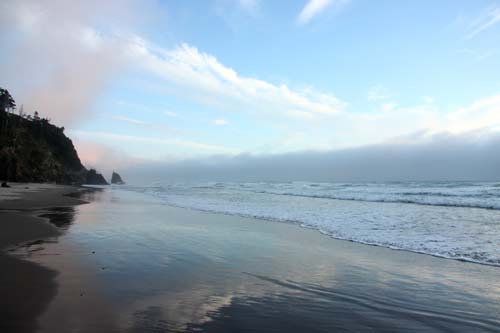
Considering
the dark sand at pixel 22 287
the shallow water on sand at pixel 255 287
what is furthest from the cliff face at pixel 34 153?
the shallow water on sand at pixel 255 287

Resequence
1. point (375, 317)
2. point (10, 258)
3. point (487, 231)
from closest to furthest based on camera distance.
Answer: point (375, 317) < point (10, 258) < point (487, 231)

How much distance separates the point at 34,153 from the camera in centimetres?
6203

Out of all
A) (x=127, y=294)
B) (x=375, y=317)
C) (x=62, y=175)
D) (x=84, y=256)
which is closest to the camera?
(x=375, y=317)

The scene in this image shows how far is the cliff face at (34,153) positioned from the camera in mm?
51938

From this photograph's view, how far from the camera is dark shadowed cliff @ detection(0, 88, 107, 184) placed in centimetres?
5228

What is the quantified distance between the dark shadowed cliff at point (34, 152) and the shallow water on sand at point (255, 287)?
171 ft

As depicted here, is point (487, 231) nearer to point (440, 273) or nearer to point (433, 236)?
point (433, 236)

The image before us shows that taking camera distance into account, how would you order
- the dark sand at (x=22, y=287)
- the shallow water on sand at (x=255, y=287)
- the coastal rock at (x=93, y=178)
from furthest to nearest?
the coastal rock at (x=93, y=178) < the shallow water on sand at (x=255, y=287) < the dark sand at (x=22, y=287)

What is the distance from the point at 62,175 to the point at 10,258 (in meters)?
79.6

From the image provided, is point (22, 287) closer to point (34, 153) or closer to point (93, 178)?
point (34, 153)

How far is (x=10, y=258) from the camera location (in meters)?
7.14

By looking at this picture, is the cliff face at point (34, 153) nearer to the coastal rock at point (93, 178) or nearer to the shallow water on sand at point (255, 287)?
the coastal rock at point (93, 178)

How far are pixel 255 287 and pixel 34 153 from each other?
68.6 meters

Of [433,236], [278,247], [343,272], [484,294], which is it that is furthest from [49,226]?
[433,236]
